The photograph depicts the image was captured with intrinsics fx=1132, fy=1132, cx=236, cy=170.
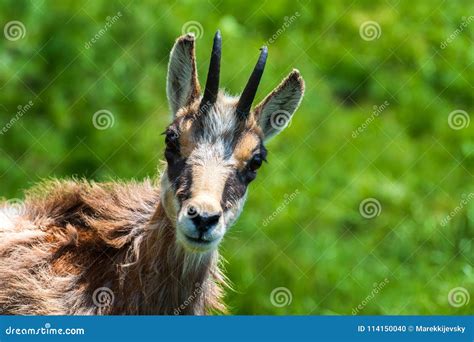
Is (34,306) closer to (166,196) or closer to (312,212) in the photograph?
(166,196)

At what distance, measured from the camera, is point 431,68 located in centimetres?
1869

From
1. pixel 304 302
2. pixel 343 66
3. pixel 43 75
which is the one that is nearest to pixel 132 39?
pixel 43 75

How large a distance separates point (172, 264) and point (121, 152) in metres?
4.99
